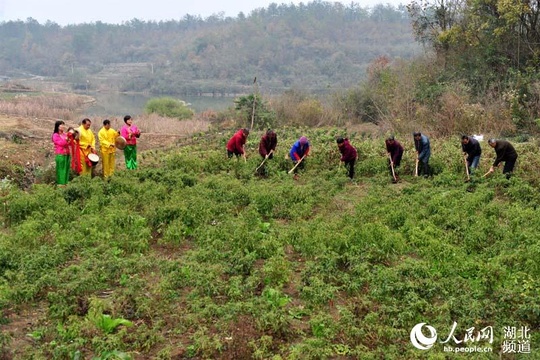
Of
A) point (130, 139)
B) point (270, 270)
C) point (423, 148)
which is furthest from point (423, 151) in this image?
point (130, 139)

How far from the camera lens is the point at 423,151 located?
10195 mm

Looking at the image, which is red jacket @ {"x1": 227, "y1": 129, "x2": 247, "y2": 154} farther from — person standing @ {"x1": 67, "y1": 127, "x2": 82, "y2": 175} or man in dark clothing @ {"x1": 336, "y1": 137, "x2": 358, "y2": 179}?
person standing @ {"x1": 67, "y1": 127, "x2": 82, "y2": 175}

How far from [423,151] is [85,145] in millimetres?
6594

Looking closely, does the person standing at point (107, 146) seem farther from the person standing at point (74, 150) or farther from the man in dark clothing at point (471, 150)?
the man in dark clothing at point (471, 150)

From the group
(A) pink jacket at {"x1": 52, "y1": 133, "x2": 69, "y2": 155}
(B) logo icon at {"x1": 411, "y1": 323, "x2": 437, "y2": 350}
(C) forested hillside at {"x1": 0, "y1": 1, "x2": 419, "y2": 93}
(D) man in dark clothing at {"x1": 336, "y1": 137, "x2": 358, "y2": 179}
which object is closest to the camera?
(B) logo icon at {"x1": 411, "y1": 323, "x2": 437, "y2": 350}

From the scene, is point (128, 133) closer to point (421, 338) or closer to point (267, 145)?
point (267, 145)

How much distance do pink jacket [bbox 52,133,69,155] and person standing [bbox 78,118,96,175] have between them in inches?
17.0

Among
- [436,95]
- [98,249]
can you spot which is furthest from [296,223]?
[436,95]

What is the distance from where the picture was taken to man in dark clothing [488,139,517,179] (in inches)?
369

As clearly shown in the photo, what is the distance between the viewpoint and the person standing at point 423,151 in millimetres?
10047

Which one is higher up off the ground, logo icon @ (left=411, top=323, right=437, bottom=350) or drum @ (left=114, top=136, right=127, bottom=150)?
drum @ (left=114, top=136, right=127, bottom=150)

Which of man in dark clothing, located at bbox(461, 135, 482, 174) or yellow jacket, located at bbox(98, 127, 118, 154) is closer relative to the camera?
man in dark clothing, located at bbox(461, 135, 482, 174)

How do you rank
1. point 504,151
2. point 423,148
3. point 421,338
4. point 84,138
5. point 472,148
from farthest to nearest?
point 423,148 < point 84,138 < point 472,148 < point 504,151 < point 421,338

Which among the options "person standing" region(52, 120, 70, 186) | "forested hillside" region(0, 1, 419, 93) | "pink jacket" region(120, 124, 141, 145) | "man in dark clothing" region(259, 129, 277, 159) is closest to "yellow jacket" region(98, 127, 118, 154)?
"pink jacket" region(120, 124, 141, 145)
